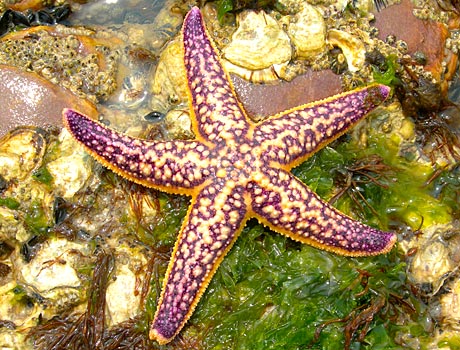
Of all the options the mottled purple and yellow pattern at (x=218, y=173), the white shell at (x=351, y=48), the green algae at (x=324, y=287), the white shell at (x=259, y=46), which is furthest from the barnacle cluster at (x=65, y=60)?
the white shell at (x=351, y=48)

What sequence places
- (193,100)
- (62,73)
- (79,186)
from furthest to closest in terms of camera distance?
1. (62,73)
2. (79,186)
3. (193,100)

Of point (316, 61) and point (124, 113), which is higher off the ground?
point (316, 61)

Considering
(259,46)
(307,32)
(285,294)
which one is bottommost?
(285,294)

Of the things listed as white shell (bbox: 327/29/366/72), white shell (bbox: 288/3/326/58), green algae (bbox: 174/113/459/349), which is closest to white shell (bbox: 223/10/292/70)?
white shell (bbox: 288/3/326/58)

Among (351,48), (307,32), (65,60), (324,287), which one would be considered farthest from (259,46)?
(324,287)

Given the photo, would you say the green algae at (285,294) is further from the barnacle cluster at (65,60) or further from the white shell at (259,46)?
the barnacle cluster at (65,60)

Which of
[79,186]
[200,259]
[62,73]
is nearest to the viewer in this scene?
[200,259]

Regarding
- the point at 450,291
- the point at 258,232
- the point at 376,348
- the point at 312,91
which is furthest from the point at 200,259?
the point at 450,291

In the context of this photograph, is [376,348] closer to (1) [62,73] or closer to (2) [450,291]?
(2) [450,291]

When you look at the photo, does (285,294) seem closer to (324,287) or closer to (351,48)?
(324,287)
